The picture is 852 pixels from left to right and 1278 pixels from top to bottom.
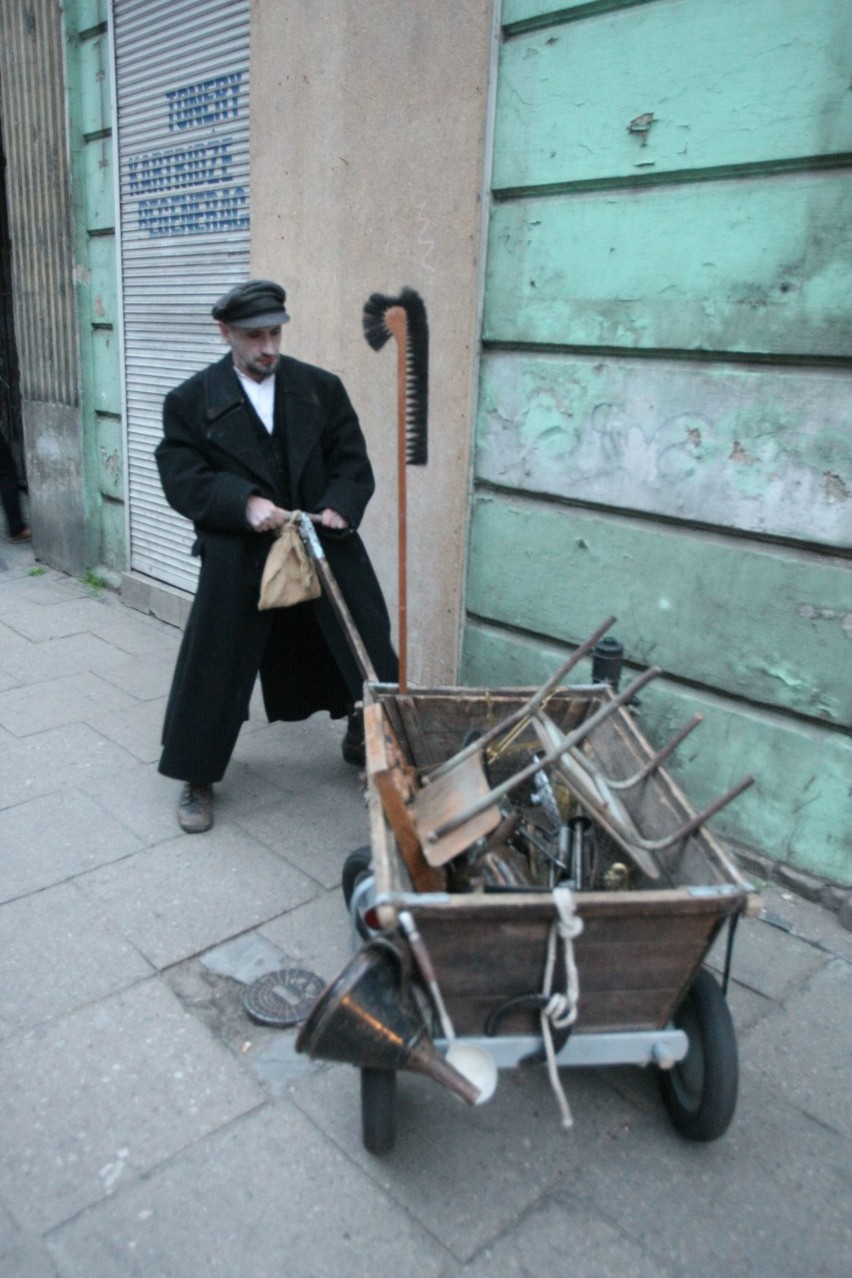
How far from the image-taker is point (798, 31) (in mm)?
3047

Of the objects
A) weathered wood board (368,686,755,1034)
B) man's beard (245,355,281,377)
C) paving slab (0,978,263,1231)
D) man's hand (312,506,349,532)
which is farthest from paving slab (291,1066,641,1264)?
man's beard (245,355,281,377)

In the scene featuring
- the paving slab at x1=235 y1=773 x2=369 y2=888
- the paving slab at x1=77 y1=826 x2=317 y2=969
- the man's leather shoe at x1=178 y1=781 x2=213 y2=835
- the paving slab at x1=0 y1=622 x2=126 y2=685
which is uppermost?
the man's leather shoe at x1=178 y1=781 x2=213 y2=835

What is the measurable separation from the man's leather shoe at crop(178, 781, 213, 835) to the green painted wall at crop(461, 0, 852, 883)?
4.83 ft

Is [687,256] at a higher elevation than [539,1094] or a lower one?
higher

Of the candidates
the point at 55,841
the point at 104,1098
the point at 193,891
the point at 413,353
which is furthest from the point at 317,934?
the point at 413,353

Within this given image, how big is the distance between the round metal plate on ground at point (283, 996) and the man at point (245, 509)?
0.97 metres

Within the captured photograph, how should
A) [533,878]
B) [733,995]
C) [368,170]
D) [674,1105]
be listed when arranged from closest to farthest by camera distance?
[674,1105]
[533,878]
[733,995]
[368,170]

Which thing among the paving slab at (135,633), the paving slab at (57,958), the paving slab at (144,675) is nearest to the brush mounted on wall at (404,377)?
the paving slab at (57,958)

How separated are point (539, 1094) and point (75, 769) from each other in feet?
8.29

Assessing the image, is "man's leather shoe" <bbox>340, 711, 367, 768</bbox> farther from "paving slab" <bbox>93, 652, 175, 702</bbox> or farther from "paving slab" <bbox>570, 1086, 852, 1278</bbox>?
"paving slab" <bbox>570, 1086, 852, 1278</bbox>

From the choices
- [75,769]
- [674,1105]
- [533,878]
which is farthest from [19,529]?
[674,1105]

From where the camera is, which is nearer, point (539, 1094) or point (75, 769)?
point (539, 1094)

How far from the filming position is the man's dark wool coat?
3564 millimetres

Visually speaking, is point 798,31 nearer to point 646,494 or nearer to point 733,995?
point 646,494
